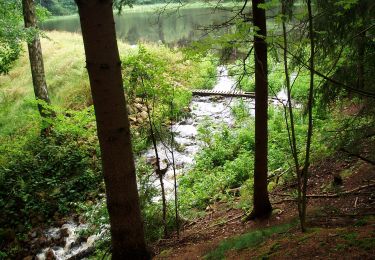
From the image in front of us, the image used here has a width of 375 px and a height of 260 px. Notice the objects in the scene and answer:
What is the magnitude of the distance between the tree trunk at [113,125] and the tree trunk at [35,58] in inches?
332

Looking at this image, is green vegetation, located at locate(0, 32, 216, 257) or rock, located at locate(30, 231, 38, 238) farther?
rock, located at locate(30, 231, 38, 238)

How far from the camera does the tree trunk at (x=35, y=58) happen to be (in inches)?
415

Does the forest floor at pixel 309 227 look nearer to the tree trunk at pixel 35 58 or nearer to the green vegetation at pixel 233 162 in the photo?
the green vegetation at pixel 233 162

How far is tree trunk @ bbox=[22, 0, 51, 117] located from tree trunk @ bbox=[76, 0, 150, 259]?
332 inches

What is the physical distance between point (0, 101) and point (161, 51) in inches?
360

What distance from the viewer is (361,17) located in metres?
4.93

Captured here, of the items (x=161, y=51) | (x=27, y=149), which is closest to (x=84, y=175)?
(x=27, y=149)

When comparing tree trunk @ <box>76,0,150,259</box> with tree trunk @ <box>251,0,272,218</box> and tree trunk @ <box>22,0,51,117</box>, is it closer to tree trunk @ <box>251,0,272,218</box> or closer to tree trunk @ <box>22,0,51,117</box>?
tree trunk @ <box>251,0,272,218</box>

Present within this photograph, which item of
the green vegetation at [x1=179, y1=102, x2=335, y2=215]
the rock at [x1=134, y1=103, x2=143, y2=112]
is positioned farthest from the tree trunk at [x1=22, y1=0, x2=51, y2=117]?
the green vegetation at [x1=179, y1=102, x2=335, y2=215]

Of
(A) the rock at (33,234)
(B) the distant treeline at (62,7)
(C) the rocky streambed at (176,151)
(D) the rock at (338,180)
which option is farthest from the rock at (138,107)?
(B) the distant treeline at (62,7)

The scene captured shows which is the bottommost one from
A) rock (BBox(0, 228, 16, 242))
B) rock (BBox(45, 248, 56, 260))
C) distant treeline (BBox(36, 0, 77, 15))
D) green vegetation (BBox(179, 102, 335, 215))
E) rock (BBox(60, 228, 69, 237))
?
rock (BBox(45, 248, 56, 260))

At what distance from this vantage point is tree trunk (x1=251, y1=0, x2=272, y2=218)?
15.7 feet

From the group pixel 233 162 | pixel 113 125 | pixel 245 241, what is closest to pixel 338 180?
pixel 245 241

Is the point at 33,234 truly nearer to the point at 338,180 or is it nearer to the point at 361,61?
the point at 338,180
